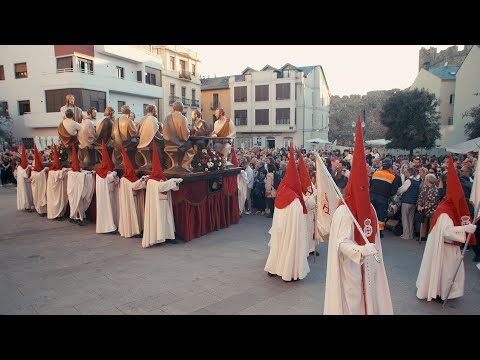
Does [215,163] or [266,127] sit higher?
[266,127]

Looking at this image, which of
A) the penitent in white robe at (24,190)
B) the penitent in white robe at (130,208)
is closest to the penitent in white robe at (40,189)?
the penitent in white robe at (24,190)

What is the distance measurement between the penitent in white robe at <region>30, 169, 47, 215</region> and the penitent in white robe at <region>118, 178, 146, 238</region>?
14.7ft

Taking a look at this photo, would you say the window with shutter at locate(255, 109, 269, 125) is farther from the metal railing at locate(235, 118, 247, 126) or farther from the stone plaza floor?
the stone plaza floor

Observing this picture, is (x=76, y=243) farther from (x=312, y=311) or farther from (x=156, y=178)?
(x=312, y=311)

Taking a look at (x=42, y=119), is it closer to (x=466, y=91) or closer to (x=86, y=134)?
(x=86, y=134)

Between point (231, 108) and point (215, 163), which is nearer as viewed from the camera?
point (215, 163)

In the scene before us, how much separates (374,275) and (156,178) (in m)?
5.68

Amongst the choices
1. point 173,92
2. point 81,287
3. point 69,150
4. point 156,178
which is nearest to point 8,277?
point 81,287

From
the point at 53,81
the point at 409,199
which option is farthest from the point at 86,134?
the point at 53,81

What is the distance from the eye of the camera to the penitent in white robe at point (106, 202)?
905 cm

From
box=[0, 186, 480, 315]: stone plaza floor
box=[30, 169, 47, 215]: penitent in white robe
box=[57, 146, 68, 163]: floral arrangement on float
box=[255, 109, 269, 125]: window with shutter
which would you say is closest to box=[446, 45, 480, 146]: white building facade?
box=[255, 109, 269, 125]: window with shutter

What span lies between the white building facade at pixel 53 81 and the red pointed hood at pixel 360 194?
25.8 metres
